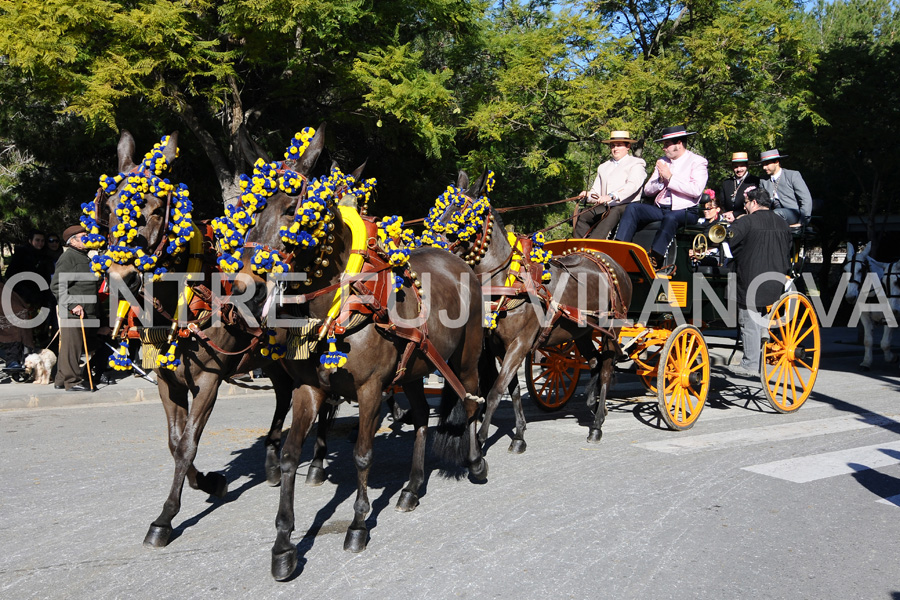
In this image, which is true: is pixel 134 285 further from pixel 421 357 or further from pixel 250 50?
pixel 250 50

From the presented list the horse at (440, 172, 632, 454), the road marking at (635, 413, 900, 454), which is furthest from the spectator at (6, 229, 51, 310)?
the road marking at (635, 413, 900, 454)

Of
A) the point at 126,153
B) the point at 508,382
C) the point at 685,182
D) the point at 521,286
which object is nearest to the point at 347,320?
the point at 126,153

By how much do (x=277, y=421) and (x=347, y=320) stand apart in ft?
6.61

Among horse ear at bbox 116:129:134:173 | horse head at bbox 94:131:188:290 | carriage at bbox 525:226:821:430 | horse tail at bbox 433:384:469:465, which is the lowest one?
horse tail at bbox 433:384:469:465

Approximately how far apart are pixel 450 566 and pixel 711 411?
578 centimetres

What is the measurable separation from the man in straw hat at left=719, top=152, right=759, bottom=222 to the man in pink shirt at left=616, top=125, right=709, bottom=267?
1.71 m

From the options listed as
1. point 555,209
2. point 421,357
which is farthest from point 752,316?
point 555,209

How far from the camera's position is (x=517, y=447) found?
23.3 ft

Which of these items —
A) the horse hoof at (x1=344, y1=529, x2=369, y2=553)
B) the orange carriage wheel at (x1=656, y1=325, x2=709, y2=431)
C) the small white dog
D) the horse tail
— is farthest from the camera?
the small white dog

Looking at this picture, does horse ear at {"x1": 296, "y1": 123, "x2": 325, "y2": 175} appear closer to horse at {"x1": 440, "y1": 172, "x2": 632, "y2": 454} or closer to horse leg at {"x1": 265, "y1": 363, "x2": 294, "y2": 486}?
horse leg at {"x1": 265, "y1": 363, "x2": 294, "y2": 486}

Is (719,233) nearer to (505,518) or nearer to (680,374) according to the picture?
(680,374)

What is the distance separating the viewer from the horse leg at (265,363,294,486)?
6.05 meters

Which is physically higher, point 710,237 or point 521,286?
point 710,237

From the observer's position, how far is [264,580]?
418 centimetres
